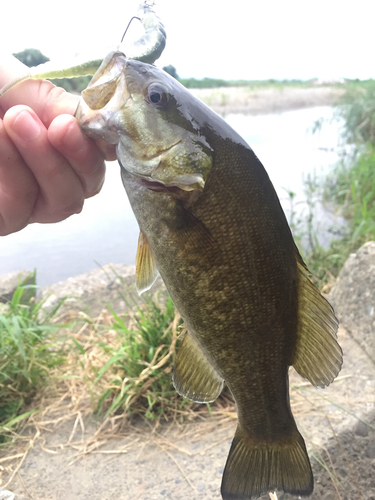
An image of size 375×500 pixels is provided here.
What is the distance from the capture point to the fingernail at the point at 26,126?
1.24m

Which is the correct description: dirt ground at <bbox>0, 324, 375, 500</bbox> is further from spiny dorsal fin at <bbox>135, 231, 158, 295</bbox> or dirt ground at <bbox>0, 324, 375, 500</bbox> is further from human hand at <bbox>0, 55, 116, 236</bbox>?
human hand at <bbox>0, 55, 116, 236</bbox>

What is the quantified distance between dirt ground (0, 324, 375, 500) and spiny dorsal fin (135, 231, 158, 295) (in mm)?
1500

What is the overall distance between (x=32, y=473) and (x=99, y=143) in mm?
2192

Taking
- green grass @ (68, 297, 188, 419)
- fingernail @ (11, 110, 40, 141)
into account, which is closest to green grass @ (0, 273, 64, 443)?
green grass @ (68, 297, 188, 419)

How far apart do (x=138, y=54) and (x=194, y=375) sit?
3.52 ft

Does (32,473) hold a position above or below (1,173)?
below

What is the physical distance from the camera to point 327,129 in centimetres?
1338

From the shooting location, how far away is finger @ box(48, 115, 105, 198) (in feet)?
4.07

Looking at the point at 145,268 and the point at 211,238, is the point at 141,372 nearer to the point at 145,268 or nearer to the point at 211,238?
the point at 145,268

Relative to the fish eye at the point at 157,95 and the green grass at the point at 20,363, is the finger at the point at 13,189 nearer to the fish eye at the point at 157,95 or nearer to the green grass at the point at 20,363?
the fish eye at the point at 157,95

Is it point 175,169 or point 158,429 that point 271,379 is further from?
point 158,429

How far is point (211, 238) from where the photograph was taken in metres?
1.21

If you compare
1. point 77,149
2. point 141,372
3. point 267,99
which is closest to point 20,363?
point 141,372

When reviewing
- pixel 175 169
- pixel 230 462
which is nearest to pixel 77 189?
pixel 175 169
